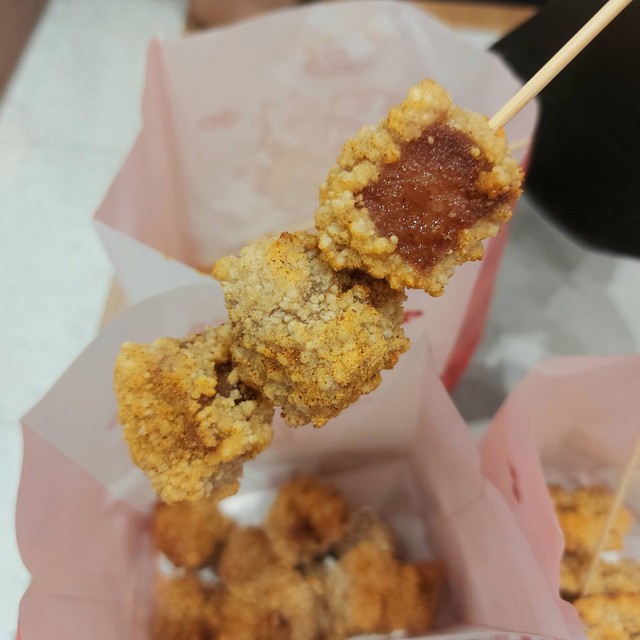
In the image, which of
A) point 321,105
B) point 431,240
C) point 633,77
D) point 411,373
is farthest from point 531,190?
point 431,240

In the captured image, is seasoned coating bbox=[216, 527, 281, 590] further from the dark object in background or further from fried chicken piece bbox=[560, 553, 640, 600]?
the dark object in background

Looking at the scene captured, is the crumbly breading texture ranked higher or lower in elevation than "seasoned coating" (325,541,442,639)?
higher

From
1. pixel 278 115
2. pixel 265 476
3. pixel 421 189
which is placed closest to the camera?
pixel 421 189

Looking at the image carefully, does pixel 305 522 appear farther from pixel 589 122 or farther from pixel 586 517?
pixel 589 122

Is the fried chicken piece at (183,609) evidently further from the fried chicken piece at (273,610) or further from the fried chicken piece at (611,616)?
the fried chicken piece at (611,616)

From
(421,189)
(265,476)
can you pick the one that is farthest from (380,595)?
(421,189)

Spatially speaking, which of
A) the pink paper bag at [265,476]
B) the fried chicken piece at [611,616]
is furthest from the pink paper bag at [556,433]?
the fried chicken piece at [611,616]

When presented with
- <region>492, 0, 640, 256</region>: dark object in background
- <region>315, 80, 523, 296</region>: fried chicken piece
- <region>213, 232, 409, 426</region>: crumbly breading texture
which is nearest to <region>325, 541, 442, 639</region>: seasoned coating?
<region>213, 232, 409, 426</region>: crumbly breading texture
